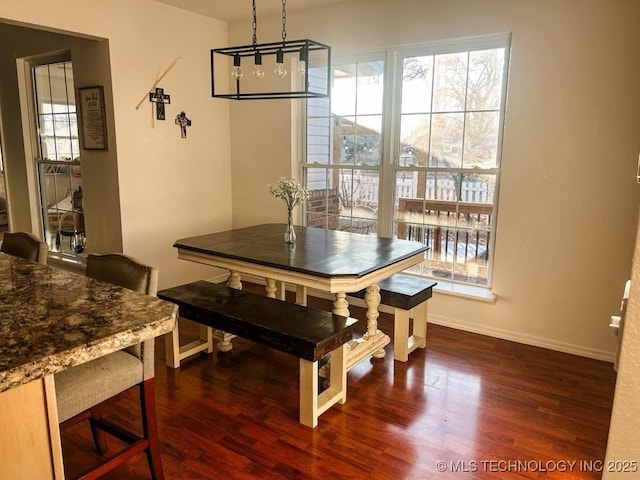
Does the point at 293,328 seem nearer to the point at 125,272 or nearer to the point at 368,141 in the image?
the point at 125,272

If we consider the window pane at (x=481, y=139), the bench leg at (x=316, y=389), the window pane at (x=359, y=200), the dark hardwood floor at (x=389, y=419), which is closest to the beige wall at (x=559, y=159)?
the window pane at (x=481, y=139)

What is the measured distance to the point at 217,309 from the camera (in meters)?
2.78

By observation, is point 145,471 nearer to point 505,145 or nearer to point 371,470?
point 371,470

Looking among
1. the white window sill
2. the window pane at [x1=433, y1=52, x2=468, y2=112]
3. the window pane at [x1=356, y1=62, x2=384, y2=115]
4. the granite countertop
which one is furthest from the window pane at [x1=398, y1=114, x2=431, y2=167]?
the granite countertop

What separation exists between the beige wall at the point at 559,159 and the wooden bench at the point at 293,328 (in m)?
1.50

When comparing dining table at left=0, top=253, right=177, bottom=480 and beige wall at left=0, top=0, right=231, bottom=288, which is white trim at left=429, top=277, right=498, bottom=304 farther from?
dining table at left=0, top=253, right=177, bottom=480

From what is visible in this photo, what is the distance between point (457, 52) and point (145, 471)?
3.35m

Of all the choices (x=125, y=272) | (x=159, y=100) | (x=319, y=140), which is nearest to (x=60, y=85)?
(x=159, y=100)

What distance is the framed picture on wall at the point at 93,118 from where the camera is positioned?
12.6 feet

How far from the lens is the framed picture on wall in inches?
151

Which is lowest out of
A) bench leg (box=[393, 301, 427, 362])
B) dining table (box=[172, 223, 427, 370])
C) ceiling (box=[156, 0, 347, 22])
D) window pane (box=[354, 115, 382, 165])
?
bench leg (box=[393, 301, 427, 362])

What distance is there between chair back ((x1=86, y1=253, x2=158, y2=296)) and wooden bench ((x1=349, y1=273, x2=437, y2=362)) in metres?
1.71

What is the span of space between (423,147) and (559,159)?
3.32 feet

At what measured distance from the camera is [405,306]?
3.12m
